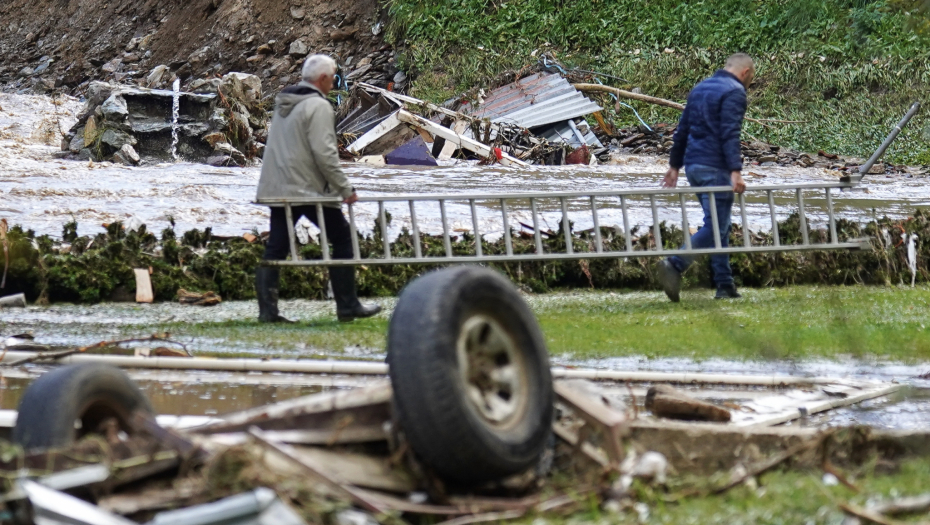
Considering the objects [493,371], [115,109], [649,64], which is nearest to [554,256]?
[493,371]

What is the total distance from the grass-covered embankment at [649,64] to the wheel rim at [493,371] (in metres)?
15.6

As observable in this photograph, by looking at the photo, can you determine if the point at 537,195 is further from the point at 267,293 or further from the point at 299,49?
the point at 299,49

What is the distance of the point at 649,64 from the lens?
2489 centimetres

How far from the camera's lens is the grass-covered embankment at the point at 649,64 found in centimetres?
2220

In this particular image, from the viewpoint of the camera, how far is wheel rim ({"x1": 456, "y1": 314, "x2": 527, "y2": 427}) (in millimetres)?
3463

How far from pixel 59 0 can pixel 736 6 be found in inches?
1610

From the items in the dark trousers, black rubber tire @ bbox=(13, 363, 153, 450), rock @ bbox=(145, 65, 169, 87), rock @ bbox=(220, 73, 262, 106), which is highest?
rock @ bbox=(145, 65, 169, 87)

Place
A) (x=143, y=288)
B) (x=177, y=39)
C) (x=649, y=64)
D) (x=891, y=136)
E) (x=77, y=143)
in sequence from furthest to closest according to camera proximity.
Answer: (x=177, y=39) < (x=649, y=64) < (x=77, y=143) < (x=891, y=136) < (x=143, y=288)

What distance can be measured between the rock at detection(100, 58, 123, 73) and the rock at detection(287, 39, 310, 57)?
21.5 feet

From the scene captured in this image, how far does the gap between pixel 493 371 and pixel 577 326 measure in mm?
3813

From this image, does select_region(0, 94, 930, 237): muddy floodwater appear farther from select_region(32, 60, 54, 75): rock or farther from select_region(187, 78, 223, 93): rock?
select_region(32, 60, 54, 75): rock

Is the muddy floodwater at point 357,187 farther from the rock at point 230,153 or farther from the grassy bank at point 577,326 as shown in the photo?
the grassy bank at point 577,326

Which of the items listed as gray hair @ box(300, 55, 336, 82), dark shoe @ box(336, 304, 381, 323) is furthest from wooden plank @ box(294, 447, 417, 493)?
gray hair @ box(300, 55, 336, 82)

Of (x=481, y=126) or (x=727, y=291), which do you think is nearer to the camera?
(x=727, y=291)
